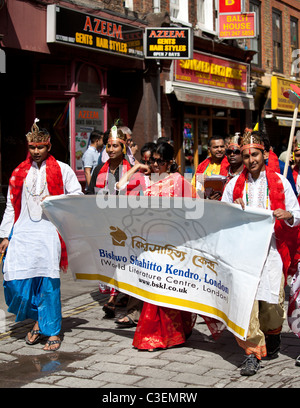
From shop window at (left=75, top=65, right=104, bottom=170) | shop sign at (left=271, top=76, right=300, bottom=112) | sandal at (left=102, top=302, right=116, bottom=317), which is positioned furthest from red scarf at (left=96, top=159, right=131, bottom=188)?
shop sign at (left=271, top=76, right=300, bottom=112)

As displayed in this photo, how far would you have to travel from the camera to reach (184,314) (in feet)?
19.5

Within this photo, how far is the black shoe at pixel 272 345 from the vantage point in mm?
5418

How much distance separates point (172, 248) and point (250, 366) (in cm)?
121

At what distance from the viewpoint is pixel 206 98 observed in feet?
59.6

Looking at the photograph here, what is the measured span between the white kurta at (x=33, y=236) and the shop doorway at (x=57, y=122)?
7014mm

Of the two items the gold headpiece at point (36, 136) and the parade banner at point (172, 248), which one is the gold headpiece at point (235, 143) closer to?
the parade banner at point (172, 248)

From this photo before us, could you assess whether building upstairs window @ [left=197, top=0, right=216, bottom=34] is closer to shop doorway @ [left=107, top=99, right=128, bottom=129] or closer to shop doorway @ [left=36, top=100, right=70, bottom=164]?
shop doorway @ [left=107, top=99, right=128, bottom=129]

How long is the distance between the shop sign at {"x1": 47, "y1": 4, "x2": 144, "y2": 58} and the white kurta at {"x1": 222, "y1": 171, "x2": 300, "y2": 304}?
7.82 meters

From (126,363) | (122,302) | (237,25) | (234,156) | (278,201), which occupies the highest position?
(237,25)

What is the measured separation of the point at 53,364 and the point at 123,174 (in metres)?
2.26

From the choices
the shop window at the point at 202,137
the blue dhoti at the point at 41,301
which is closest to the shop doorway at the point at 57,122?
the shop window at the point at 202,137

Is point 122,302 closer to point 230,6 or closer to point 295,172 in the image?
point 295,172

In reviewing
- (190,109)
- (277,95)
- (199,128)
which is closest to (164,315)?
(190,109)
